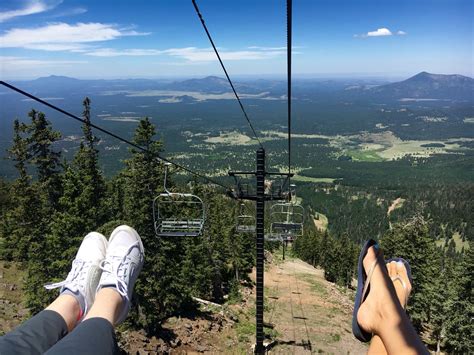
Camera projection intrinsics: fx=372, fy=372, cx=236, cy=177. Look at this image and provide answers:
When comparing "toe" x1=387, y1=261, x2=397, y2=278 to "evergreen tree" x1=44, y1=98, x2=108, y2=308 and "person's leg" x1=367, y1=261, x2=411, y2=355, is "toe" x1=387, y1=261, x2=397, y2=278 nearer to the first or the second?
"person's leg" x1=367, y1=261, x2=411, y2=355

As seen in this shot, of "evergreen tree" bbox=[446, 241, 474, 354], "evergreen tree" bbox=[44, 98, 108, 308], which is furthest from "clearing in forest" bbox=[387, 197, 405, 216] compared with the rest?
"evergreen tree" bbox=[44, 98, 108, 308]

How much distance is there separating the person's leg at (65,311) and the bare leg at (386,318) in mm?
2505

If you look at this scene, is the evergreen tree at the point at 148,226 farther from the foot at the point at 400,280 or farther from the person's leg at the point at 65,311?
the foot at the point at 400,280

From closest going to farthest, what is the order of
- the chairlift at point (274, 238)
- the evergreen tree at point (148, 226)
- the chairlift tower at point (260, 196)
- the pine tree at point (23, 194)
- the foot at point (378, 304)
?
1. the foot at point (378, 304)
2. the chairlift tower at point (260, 196)
3. the chairlift at point (274, 238)
4. the evergreen tree at point (148, 226)
5. the pine tree at point (23, 194)

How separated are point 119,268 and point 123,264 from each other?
0.09 metres

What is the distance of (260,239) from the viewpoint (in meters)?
9.77

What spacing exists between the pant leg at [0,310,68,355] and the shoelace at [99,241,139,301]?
0.61 meters

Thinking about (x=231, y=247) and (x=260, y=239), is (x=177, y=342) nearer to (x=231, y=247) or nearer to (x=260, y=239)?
(x=260, y=239)

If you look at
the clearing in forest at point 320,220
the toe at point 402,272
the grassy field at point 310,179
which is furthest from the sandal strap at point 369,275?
the grassy field at point 310,179

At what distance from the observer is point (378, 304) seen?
3.15 meters

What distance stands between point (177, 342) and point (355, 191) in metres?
152

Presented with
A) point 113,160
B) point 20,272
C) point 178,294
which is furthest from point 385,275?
point 113,160

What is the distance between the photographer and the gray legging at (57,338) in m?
2.44

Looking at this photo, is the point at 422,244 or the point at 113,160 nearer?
the point at 422,244
